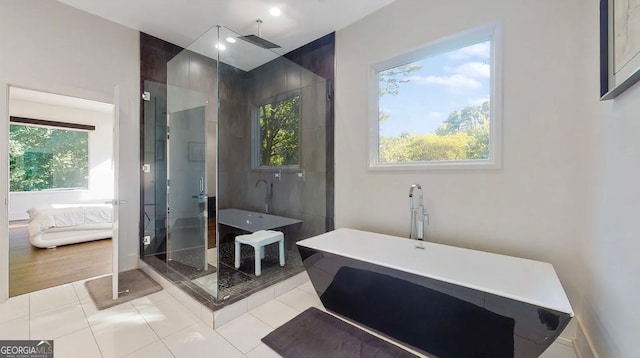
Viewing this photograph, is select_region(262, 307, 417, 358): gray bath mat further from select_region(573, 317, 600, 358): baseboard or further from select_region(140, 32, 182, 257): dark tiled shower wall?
select_region(140, 32, 182, 257): dark tiled shower wall

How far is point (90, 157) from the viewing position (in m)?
6.49

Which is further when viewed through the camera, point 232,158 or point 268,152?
point 268,152

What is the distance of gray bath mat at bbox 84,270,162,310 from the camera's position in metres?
2.43

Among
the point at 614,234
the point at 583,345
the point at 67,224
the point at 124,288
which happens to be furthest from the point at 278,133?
the point at 67,224

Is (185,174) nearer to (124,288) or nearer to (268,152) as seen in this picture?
(268,152)

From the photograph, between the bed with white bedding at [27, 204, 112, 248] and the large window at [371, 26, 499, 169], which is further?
the bed with white bedding at [27, 204, 112, 248]

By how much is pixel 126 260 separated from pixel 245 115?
237 centimetres

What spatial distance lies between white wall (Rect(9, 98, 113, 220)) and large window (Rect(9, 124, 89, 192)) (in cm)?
14

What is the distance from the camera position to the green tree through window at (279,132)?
3605 millimetres

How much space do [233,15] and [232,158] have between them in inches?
65.1

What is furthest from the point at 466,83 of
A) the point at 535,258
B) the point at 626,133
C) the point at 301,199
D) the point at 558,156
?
the point at 301,199

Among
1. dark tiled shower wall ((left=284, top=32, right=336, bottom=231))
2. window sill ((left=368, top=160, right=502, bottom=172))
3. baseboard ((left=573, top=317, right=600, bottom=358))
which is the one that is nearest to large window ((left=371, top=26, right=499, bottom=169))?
window sill ((left=368, top=160, right=502, bottom=172))

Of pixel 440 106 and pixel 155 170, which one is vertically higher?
pixel 440 106

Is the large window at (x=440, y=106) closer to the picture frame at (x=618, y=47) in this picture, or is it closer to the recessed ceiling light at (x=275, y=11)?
the picture frame at (x=618, y=47)
